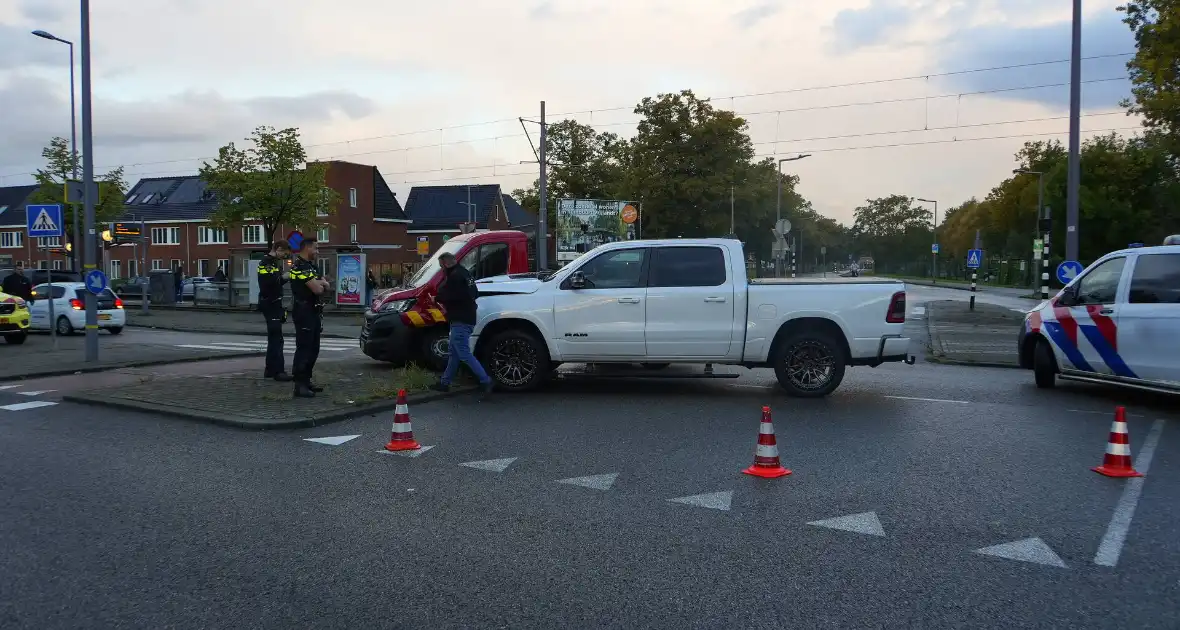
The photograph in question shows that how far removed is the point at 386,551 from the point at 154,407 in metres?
5.84

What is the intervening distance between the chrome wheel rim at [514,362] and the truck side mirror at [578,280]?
0.92m

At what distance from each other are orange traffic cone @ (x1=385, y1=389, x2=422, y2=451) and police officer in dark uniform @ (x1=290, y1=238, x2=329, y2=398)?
2774 millimetres

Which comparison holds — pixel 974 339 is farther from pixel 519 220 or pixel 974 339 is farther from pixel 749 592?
pixel 519 220

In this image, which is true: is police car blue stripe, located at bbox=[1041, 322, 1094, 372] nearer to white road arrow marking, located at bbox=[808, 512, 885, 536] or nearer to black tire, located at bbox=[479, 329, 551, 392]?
black tire, located at bbox=[479, 329, 551, 392]

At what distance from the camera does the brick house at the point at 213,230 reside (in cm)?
6512

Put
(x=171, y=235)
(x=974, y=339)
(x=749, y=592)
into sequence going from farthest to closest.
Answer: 1. (x=171, y=235)
2. (x=974, y=339)
3. (x=749, y=592)

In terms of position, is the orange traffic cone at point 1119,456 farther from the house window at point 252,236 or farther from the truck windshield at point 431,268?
the house window at point 252,236

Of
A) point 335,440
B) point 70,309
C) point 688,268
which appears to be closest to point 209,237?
point 70,309

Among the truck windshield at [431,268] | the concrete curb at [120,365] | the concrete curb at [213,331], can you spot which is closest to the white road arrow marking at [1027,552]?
the truck windshield at [431,268]

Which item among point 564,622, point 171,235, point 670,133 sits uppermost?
point 670,133

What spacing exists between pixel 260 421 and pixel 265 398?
5.08 feet

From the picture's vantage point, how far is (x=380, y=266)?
56.3 m

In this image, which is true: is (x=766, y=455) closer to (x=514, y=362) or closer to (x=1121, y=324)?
(x=514, y=362)

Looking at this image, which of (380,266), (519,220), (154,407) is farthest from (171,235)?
(154,407)
